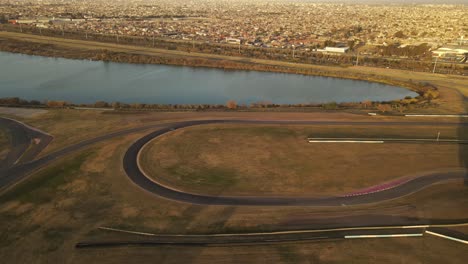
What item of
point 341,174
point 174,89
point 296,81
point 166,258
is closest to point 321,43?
point 296,81

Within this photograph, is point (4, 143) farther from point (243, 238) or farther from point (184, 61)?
point (184, 61)

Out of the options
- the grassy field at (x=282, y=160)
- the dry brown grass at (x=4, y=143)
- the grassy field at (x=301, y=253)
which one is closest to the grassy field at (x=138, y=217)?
the grassy field at (x=301, y=253)

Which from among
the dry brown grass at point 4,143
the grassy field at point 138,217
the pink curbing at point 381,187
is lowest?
the grassy field at point 138,217

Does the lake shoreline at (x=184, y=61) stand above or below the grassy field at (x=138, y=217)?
above

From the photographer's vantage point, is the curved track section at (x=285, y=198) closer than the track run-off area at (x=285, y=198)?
No

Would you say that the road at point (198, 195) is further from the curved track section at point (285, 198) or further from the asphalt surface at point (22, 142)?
the asphalt surface at point (22, 142)

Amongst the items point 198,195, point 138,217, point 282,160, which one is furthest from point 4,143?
point 282,160

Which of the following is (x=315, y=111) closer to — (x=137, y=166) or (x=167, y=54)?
(x=137, y=166)
